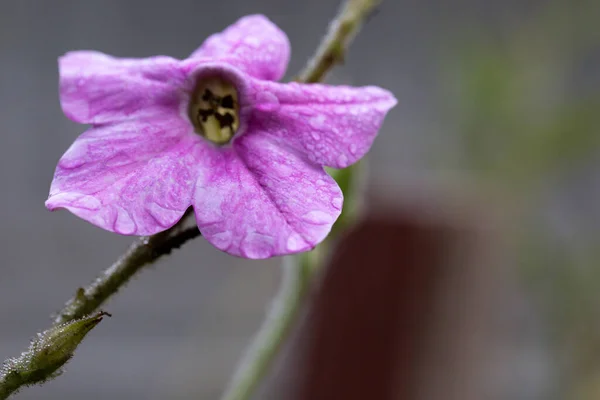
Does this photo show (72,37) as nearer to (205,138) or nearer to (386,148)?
(386,148)

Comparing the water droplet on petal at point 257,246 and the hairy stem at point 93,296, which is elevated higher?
the water droplet on petal at point 257,246

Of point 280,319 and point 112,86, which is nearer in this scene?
point 112,86

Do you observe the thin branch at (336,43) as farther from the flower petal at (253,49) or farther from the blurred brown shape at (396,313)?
the blurred brown shape at (396,313)

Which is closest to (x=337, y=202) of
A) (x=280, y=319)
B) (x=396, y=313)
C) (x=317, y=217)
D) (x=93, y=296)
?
(x=317, y=217)

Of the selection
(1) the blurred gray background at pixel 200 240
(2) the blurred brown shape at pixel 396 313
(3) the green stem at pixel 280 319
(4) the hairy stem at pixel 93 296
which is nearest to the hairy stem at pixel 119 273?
(4) the hairy stem at pixel 93 296

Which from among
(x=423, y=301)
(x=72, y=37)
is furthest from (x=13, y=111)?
(x=423, y=301)

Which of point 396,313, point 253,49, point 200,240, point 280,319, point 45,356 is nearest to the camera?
point 45,356

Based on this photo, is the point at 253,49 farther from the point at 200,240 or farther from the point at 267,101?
the point at 200,240
